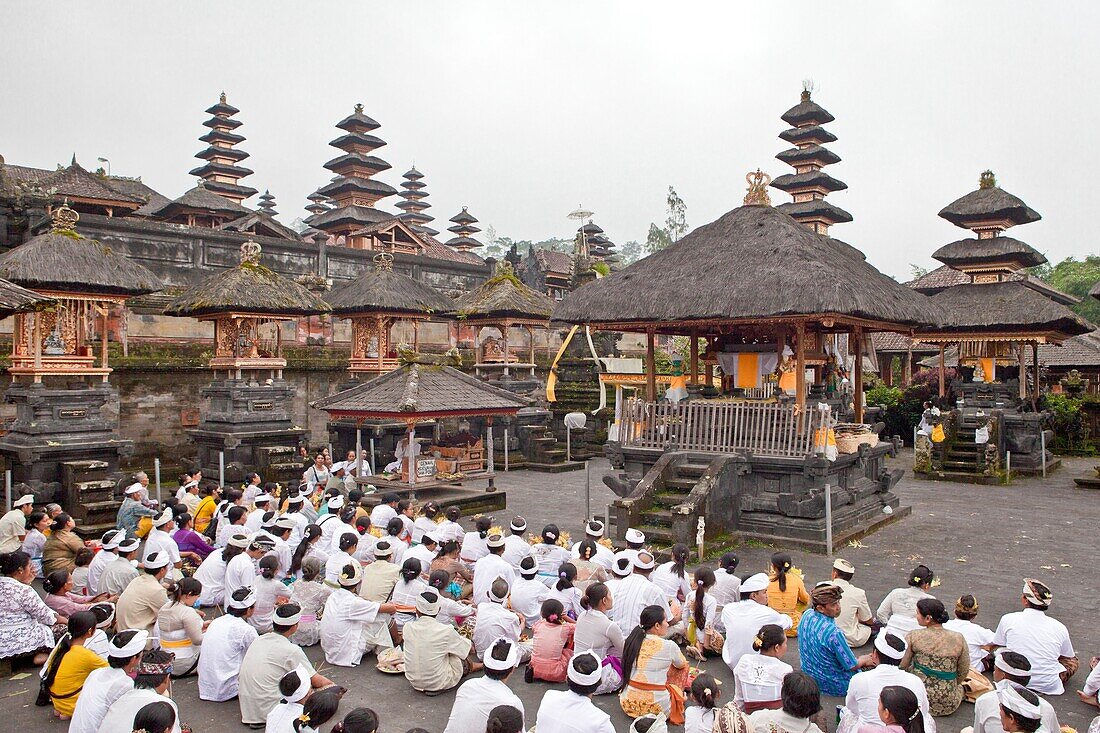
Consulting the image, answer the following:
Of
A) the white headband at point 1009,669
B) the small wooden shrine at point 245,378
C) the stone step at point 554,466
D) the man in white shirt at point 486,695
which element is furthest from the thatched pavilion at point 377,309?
the white headband at point 1009,669

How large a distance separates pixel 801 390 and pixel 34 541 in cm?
1230

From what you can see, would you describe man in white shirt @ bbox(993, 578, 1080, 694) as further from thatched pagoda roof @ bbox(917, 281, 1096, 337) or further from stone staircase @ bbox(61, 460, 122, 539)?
thatched pagoda roof @ bbox(917, 281, 1096, 337)

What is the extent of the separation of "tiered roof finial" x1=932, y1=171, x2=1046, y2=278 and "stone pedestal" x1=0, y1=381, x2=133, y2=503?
24.2 meters

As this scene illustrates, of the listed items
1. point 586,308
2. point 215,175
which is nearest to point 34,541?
point 586,308

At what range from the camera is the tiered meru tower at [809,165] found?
35.1 m

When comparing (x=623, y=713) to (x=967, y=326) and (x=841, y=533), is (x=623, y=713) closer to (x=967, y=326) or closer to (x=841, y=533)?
(x=841, y=533)

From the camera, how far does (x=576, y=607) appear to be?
8.67 metres

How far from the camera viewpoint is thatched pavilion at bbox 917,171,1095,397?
930 inches

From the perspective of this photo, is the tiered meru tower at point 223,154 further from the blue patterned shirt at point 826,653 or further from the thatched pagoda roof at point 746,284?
the blue patterned shirt at point 826,653

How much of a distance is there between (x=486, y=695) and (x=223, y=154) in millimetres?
44776

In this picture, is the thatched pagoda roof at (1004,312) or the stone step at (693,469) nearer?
the stone step at (693,469)

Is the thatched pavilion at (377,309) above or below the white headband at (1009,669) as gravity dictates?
above

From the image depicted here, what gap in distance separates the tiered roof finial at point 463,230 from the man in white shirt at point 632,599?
5417cm

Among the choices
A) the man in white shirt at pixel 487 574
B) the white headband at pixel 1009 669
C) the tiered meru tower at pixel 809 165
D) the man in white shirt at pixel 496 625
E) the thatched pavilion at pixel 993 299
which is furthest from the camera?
the tiered meru tower at pixel 809 165
